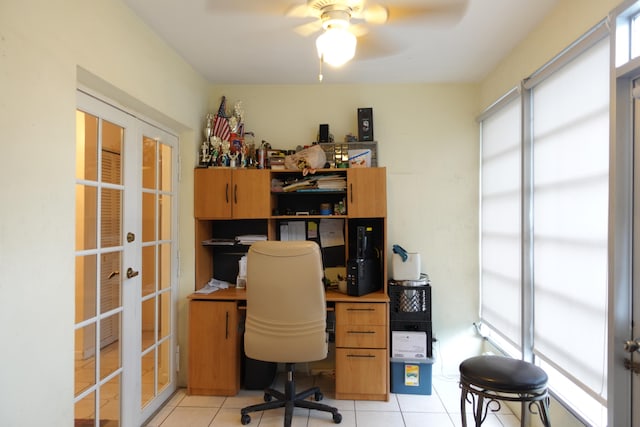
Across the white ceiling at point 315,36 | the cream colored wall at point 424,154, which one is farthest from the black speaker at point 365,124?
the white ceiling at point 315,36

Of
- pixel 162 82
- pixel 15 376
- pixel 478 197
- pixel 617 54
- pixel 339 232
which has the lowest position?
pixel 15 376

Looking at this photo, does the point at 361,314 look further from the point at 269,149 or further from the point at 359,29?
the point at 359,29

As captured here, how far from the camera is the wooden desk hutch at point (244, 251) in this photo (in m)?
2.70

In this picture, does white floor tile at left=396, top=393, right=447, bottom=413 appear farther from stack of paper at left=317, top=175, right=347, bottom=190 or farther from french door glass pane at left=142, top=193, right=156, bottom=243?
french door glass pane at left=142, top=193, right=156, bottom=243

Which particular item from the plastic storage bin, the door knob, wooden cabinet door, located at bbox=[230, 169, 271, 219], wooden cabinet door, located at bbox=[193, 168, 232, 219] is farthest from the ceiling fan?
the plastic storage bin

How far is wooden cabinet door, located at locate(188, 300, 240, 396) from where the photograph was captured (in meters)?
2.76

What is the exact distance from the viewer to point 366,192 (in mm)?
2916

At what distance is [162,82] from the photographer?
2.43 m

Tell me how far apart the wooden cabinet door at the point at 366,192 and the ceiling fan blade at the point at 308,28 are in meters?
1.08

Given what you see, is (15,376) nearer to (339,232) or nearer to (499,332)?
(339,232)

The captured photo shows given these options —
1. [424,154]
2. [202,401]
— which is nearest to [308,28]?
[424,154]

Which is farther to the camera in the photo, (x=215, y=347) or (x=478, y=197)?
(x=478, y=197)

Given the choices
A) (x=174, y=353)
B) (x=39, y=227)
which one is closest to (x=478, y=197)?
(x=174, y=353)

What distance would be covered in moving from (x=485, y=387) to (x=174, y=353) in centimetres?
236
